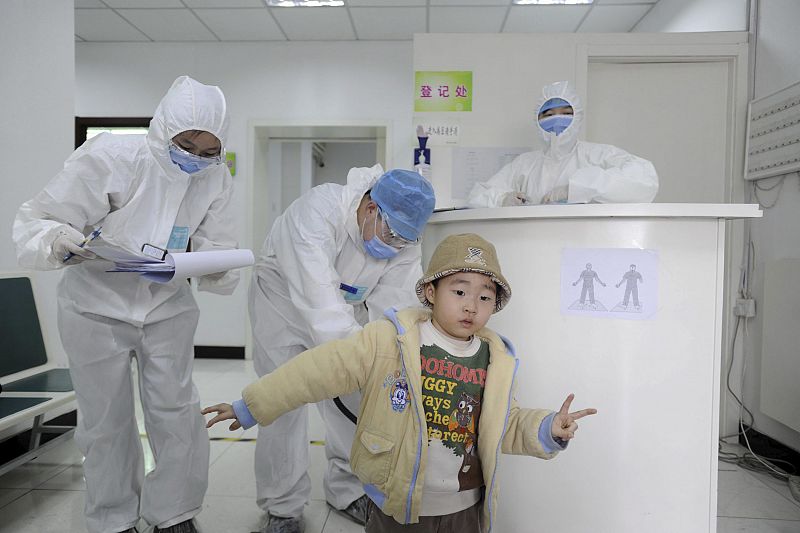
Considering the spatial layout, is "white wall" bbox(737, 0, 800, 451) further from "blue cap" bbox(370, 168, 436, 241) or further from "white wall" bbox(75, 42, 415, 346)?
"white wall" bbox(75, 42, 415, 346)

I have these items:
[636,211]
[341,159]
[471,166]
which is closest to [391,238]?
[636,211]

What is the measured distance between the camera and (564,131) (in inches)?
99.9

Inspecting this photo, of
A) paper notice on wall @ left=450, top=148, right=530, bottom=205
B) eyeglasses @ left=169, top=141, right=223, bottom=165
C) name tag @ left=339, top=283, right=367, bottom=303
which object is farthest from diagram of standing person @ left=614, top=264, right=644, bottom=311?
paper notice on wall @ left=450, top=148, right=530, bottom=205

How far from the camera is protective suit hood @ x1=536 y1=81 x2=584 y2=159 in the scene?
2.56 meters

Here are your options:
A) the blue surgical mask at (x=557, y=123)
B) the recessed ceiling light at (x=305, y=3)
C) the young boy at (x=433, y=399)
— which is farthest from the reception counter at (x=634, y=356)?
the recessed ceiling light at (x=305, y=3)

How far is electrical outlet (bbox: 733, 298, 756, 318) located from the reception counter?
1959 millimetres

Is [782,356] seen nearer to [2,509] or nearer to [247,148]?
[2,509]

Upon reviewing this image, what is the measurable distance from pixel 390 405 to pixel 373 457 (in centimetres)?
13

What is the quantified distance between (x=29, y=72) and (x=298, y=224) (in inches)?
77.7

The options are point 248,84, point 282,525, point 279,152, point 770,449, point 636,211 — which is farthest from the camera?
point 279,152

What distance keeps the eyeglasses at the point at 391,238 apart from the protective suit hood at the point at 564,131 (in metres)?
1.28

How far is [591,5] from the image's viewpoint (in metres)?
3.96

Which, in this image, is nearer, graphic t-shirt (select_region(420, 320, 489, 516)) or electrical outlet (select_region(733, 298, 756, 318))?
graphic t-shirt (select_region(420, 320, 489, 516))

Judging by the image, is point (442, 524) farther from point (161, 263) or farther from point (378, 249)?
point (161, 263)
